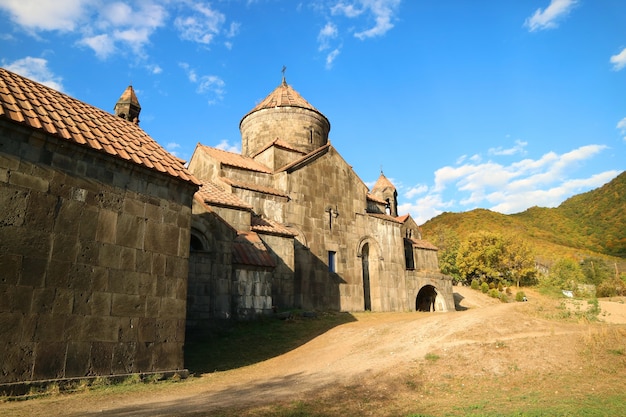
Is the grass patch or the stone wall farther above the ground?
Result: the stone wall

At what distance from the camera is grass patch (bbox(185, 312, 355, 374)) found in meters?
10.8

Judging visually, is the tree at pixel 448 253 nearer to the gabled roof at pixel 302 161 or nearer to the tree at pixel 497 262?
the tree at pixel 497 262

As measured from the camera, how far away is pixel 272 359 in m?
11.2

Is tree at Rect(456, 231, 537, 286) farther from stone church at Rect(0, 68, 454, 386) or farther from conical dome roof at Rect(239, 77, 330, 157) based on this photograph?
stone church at Rect(0, 68, 454, 386)

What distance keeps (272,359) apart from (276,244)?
626cm

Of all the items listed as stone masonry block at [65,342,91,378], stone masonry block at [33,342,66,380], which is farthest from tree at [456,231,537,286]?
stone masonry block at [33,342,66,380]

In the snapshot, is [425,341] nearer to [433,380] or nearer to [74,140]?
[433,380]

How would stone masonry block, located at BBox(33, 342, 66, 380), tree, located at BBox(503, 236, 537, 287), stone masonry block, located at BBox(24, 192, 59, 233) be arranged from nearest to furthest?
1. stone masonry block, located at BBox(33, 342, 66, 380)
2. stone masonry block, located at BBox(24, 192, 59, 233)
3. tree, located at BBox(503, 236, 537, 287)

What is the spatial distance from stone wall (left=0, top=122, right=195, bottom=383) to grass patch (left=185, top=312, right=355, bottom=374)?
216 cm

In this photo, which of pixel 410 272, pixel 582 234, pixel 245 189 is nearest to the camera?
pixel 245 189

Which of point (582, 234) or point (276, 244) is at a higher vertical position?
point (582, 234)

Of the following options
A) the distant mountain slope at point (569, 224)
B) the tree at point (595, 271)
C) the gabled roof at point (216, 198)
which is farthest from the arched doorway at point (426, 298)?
the distant mountain slope at point (569, 224)

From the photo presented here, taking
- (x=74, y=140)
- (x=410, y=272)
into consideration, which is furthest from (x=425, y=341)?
(x=410, y=272)

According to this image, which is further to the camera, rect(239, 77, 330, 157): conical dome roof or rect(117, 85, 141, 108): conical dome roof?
rect(239, 77, 330, 157): conical dome roof
